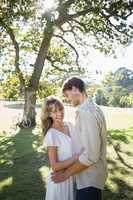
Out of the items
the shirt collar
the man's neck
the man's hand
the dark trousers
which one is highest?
the man's neck

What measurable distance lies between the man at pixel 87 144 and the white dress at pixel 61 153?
0.25m

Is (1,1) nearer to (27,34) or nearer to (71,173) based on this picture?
(27,34)

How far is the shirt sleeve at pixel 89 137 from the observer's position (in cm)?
377

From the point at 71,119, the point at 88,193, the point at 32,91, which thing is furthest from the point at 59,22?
the point at 88,193

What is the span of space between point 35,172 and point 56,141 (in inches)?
231

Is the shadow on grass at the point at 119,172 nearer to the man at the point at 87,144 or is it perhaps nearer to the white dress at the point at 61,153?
the white dress at the point at 61,153

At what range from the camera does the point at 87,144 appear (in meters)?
3.79

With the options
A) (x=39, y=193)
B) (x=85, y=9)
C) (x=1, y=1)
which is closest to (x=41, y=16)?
(x=85, y=9)

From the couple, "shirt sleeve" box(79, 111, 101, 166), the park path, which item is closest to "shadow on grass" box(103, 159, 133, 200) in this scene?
the couple

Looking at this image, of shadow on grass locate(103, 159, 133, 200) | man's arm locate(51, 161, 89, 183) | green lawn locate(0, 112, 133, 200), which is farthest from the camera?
green lawn locate(0, 112, 133, 200)

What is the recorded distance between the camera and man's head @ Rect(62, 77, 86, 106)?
398 cm

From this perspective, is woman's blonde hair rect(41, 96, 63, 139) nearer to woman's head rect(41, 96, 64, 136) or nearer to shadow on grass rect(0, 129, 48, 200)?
woman's head rect(41, 96, 64, 136)

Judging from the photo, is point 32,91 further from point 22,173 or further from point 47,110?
point 47,110

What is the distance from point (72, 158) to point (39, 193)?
4.40m
